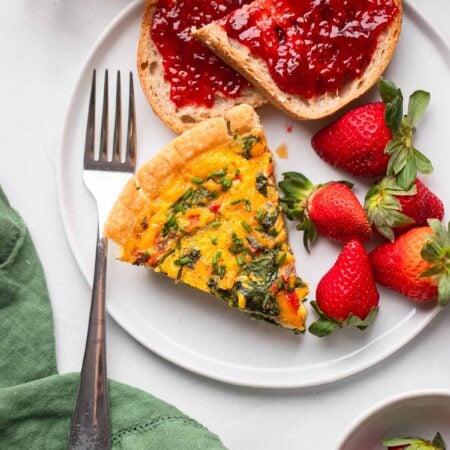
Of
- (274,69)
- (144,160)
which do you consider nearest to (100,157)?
(144,160)

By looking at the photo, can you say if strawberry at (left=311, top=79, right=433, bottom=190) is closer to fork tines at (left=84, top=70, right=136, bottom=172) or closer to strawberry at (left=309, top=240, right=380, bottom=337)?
strawberry at (left=309, top=240, right=380, bottom=337)

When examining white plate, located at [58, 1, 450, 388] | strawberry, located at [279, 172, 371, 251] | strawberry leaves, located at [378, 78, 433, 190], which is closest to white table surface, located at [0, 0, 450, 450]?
white plate, located at [58, 1, 450, 388]

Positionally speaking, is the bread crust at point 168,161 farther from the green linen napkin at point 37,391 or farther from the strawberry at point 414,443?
the strawberry at point 414,443

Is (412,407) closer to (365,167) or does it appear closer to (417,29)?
(365,167)

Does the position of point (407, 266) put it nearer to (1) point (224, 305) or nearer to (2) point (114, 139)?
(1) point (224, 305)

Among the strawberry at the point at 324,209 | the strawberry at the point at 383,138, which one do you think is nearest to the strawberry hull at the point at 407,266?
the strawberry at the point at 324,209

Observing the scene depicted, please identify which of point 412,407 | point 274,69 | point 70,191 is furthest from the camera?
point 70,191
